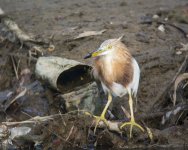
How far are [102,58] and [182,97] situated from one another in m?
1.45

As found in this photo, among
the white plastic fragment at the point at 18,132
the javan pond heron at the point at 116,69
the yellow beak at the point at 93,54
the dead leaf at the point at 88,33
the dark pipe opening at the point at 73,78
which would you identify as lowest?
the white plastic fragment at the point at 18,132

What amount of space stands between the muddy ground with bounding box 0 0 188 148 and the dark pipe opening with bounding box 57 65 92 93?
0.38 metres

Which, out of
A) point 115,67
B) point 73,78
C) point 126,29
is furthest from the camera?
A: point 126,29

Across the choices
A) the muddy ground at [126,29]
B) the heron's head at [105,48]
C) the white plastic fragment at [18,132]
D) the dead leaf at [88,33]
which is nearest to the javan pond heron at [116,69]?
the heron's head at [105,48]

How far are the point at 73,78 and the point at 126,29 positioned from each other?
2031 mm

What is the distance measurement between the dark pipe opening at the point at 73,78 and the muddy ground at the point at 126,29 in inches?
15.0

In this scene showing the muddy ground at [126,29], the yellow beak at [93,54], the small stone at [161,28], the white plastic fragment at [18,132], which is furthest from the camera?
the small stone at [161,28]

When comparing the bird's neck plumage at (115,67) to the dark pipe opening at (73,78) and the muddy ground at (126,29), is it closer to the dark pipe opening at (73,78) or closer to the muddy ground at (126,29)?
the muddy ground at (126,29)

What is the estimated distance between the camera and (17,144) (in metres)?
8.34

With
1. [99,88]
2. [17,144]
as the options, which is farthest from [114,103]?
[17,144]

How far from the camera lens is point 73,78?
9.18 m

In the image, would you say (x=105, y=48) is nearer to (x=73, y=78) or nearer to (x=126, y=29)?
(x=73, y=78)

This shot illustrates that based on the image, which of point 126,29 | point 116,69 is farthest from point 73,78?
point 126,29

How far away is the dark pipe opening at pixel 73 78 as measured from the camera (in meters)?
9.05
